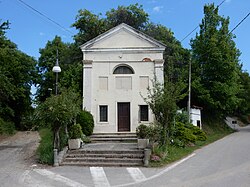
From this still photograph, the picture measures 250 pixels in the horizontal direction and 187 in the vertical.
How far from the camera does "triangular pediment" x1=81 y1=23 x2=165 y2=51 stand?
22625 millimetres

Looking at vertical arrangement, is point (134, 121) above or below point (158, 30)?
below

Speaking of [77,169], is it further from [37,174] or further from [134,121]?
[134,121]

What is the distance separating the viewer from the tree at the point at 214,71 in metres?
31.1

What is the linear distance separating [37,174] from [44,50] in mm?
32236

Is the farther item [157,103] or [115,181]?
[157,103]

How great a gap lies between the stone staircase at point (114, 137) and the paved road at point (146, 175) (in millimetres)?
6650

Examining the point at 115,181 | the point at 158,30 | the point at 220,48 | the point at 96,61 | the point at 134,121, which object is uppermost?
the point at 158,30

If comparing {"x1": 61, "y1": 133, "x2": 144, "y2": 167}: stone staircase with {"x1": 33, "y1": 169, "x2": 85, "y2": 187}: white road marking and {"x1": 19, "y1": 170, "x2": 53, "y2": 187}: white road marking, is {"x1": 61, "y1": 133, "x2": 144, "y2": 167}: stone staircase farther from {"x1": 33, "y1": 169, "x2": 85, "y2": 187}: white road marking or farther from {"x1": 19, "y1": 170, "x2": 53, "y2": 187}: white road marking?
{"x1": 19, "y1": 170, "x2": 53, "y2": 187}: white road marking

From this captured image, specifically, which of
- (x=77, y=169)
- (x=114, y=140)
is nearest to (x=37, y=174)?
(x=77, y=169)

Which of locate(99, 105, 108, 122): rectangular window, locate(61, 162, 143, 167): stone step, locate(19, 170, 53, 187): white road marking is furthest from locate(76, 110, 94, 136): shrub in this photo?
locate(19, 170, 53, 187): white road marking

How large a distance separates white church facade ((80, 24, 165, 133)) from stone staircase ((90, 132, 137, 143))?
0.73 metres

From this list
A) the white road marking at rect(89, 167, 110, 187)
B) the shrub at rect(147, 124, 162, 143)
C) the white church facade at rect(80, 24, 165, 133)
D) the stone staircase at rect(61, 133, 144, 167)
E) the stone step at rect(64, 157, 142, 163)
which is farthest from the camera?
the white church facade at rect(80, 24, 165, 133)

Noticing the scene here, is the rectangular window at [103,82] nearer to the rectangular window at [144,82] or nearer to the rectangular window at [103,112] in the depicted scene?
the rectangular window at [103,112]

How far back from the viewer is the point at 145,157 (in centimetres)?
1305
